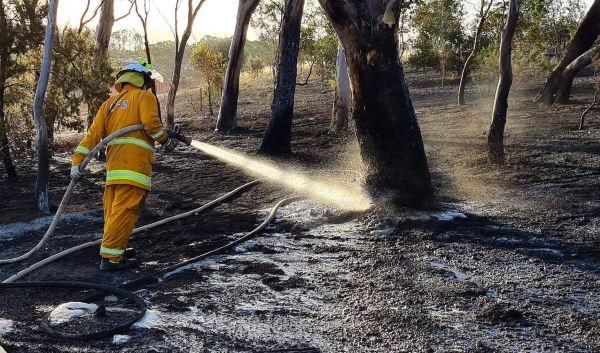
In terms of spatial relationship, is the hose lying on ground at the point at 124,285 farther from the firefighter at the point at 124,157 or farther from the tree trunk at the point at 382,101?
the tree trunk at the point at 382,101

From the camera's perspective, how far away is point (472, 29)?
28625 mm

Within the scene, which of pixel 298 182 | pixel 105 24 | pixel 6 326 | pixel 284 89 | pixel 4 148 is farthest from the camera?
pixel 105 24

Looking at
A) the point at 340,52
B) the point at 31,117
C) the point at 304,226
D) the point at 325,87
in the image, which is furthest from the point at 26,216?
the point at 325,87

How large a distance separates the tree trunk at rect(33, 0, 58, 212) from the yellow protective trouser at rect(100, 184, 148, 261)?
3.24m

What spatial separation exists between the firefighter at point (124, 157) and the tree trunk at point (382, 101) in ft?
7.38

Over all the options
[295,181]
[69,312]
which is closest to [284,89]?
[295,181]

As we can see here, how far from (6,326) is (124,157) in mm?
1970

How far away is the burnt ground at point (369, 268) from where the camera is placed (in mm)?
4148

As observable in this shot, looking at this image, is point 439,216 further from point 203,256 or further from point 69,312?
point 69,312

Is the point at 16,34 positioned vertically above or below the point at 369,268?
above

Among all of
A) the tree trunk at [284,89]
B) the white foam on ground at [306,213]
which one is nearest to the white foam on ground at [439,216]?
the white foam on ground at [306,213]

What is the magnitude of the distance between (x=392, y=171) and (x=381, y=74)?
108 centimetres

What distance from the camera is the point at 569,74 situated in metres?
15.6

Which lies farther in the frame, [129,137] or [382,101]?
[382,101]
